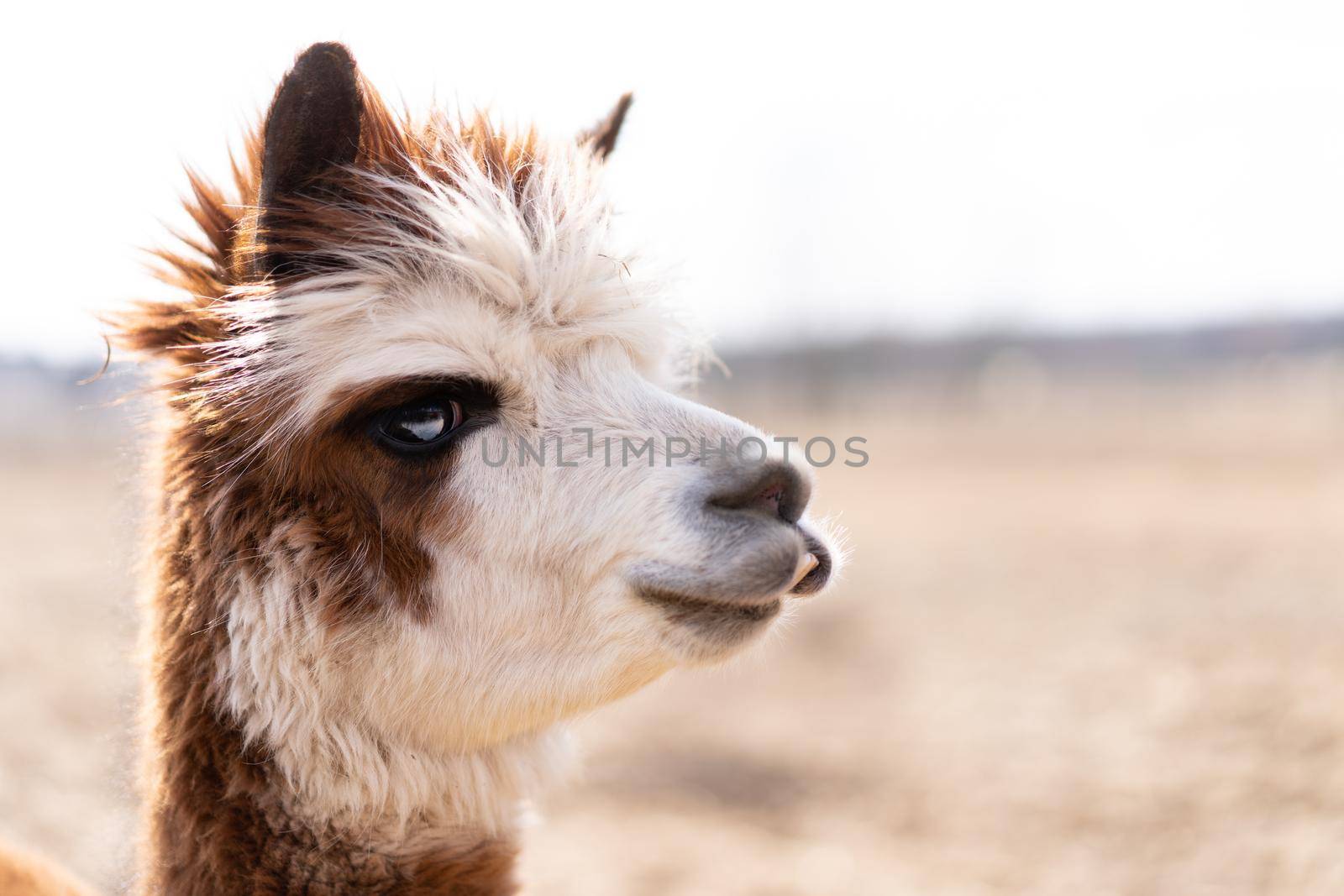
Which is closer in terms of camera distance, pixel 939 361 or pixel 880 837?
pixel 880 837

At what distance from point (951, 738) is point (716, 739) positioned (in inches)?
60.1

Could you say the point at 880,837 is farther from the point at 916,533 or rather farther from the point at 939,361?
the point at 939,361

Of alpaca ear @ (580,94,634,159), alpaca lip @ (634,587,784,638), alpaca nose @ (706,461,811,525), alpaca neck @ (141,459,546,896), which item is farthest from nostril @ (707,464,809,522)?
alpaca ear @ (580,94,634,159)

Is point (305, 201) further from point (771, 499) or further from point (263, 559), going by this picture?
point (771, 499)

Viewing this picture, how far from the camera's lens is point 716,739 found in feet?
20.5

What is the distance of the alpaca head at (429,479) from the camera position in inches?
73.4

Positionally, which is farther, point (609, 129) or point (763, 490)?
point (609, 129)

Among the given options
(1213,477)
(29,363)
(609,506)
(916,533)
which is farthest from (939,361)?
(609,506)

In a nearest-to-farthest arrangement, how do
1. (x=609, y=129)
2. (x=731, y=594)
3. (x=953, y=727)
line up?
(x=731, y=594) → (x=609, y=129) → (x=953, y=727)

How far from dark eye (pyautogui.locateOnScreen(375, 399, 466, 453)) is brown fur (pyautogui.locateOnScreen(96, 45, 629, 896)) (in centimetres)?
5

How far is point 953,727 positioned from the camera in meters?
5.90

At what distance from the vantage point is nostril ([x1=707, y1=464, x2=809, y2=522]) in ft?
5.96

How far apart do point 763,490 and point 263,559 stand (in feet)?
3.36

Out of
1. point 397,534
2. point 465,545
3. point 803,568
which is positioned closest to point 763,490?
point 803,568
